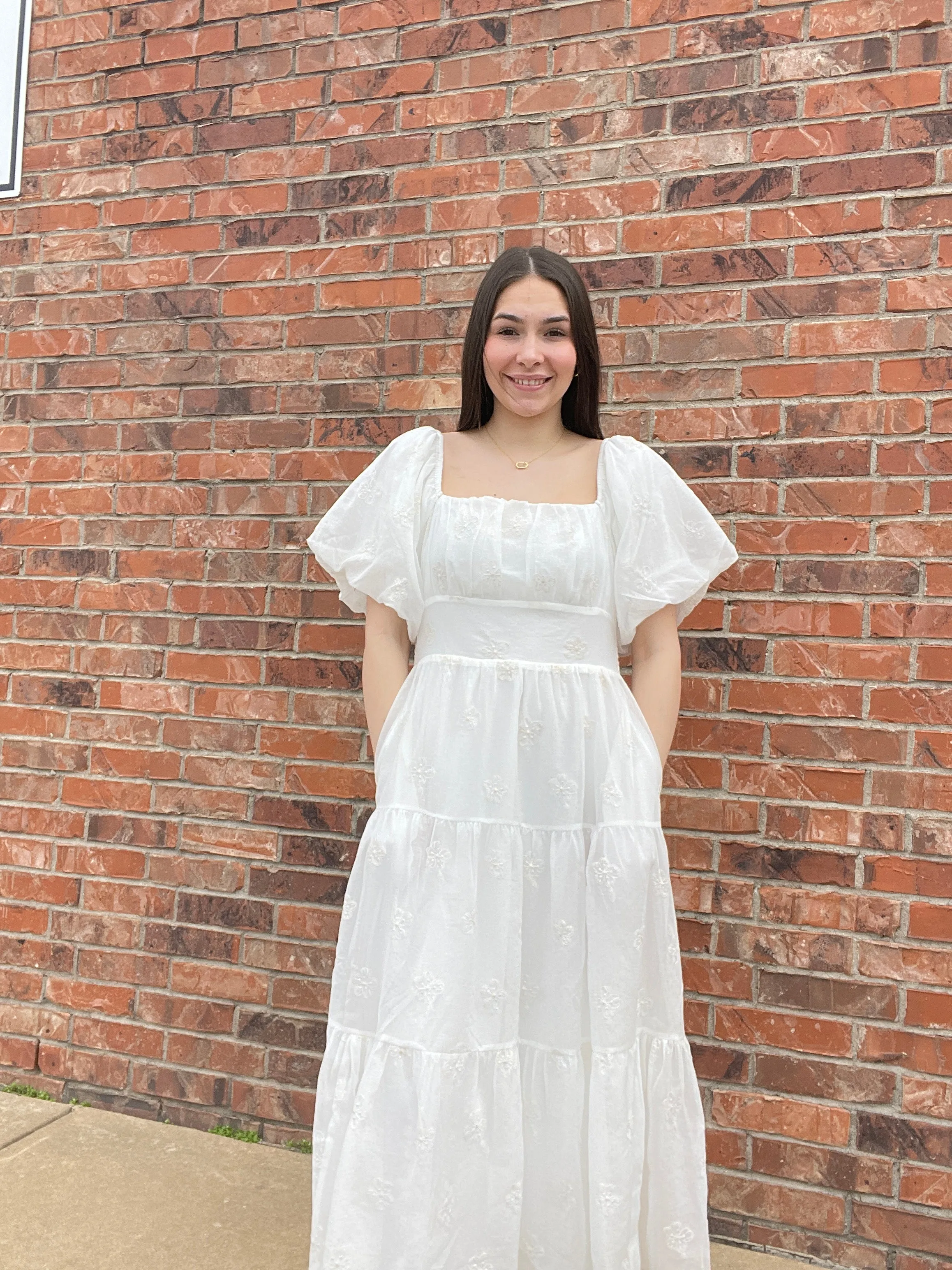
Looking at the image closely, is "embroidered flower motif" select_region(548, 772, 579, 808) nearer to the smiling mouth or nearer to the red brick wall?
the red brick wall

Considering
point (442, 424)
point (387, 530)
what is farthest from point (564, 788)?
point (442, 424)

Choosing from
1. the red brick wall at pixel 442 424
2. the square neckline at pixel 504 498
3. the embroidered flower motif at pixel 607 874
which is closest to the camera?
the embroidered flower motif at pixel 607 874

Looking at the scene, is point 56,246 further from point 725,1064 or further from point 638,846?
point 725,1064

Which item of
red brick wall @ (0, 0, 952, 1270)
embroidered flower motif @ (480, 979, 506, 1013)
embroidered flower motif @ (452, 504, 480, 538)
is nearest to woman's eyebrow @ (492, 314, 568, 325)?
embroidered flower motif @ (452, 504, 480, 538)

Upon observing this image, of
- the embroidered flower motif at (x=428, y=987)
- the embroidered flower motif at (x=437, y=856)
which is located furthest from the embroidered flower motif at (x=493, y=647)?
the embroidered flower motif at (x=428, y=987)

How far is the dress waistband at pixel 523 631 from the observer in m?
2.19

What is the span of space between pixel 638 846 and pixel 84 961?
183 centimetres

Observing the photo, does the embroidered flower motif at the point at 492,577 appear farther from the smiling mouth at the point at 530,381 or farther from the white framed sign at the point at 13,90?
the white framed sign at the point at 13,90

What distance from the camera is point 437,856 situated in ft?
6.91

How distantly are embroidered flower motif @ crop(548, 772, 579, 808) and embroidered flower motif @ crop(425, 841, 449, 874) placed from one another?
0.23 m

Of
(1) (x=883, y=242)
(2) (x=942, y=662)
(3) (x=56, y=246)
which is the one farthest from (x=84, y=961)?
(1) (x=883, y=242)

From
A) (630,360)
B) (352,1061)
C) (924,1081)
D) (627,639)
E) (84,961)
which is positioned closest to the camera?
(352,1061)

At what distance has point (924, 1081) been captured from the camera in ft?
8.09

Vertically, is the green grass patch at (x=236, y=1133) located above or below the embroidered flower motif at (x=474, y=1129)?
below
